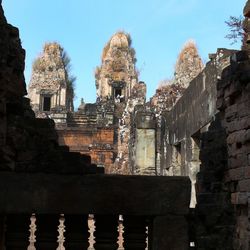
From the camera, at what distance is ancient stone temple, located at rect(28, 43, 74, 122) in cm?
3400

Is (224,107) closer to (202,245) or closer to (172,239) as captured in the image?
(202,245)

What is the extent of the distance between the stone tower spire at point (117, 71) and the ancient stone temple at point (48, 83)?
106 inches

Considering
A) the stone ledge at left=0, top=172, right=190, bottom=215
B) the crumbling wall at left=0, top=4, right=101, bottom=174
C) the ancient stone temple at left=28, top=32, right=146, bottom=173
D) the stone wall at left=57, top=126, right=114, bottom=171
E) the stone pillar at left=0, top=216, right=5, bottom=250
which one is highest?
the ancient stone temple at left=28, top=32, right=146, bottom=173

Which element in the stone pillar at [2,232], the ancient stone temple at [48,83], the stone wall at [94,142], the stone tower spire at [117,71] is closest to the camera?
the stone pillar at [2,232]

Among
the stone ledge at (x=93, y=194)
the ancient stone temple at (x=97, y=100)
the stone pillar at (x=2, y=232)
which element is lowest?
the stone pillar at (x=2, y=232)

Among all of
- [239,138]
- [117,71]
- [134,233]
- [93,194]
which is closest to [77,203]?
[93,194]

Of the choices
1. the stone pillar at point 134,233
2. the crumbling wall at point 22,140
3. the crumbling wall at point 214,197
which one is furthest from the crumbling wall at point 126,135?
the stone pillar at point 134,233

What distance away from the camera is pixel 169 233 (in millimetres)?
3828

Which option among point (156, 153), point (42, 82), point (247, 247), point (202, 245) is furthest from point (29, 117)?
point (42, 82)

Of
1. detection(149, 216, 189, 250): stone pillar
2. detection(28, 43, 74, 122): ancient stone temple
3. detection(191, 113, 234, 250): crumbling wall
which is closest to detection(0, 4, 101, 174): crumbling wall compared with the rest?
detection(149, 216, 189, 250): stone pillar

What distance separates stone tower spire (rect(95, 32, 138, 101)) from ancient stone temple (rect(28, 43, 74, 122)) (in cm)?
268

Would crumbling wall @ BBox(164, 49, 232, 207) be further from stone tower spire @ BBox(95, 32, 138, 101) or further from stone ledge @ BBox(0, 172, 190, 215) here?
stone tower spire @ BBox(95, 32, 138, 101)

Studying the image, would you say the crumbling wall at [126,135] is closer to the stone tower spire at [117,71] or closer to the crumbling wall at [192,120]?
the crumbling wall at [192,120]

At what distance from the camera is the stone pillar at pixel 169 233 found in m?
3.81
